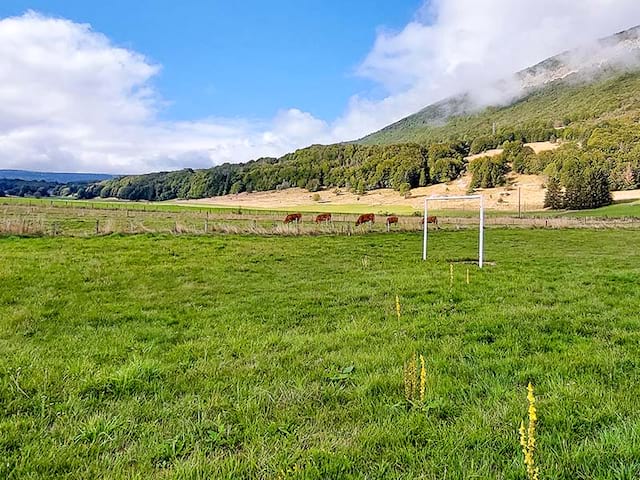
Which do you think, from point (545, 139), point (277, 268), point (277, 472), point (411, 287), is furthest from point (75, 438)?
point (545, 139)

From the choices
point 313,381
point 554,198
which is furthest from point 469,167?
point 313,381

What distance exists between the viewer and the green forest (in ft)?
255

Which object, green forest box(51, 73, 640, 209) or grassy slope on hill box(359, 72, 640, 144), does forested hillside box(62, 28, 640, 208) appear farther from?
grassy slope on hill box(359, 72, 640, 144)

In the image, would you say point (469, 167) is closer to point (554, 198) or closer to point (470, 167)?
point (470, 167)

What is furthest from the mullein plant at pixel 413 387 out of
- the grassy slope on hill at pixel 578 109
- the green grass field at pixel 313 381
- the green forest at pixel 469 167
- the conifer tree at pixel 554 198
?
the grassy slope on hill at pixel 578 109

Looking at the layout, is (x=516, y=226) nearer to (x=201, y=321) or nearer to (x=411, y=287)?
(x=411, y=287)

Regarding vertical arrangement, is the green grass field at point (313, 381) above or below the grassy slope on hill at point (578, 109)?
below

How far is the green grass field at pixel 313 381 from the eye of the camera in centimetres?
270

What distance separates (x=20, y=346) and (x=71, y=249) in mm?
11015

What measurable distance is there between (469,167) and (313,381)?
10556 cm

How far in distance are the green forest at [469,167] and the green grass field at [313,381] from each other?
7607 centimetres

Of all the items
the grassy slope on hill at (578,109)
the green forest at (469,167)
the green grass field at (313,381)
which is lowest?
the green grass field at (313,381)

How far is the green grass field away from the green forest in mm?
76069

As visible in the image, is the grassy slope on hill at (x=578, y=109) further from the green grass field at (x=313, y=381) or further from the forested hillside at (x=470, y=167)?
the green grass field at (x=313, y=381)
